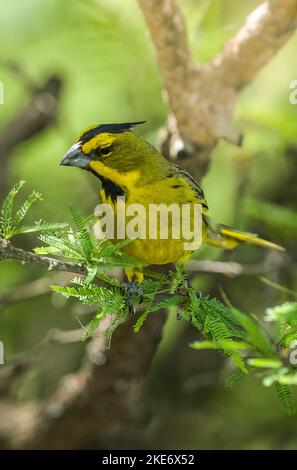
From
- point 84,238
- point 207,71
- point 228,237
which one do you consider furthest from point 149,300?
point 207,71

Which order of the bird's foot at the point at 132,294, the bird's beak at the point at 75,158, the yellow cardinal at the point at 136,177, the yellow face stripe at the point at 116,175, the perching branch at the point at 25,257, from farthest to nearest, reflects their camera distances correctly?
1. the yellow face stripe at the point at 116,175
2. the yellow cardinal at the point at 136,177
3. the bird's beak at the point at 75,158
4. the bird's foot at the point at 132,294
5. the perching branch at the point at 25,257

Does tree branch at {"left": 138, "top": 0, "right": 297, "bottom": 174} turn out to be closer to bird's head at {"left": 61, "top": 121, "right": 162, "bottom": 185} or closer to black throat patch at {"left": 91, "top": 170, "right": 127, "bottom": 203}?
bird's head at {"left": 61, "top": 121, "right": 162, "bottom": 185}

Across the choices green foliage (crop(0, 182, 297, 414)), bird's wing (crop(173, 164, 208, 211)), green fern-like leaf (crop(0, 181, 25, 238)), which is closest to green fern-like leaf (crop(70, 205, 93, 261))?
green foliage (crop(0, 182, 297, 414))

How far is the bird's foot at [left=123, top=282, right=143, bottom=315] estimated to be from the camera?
242cm

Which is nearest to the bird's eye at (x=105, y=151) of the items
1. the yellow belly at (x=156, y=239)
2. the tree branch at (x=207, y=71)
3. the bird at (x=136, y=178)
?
the bird at (x=136, y=178)

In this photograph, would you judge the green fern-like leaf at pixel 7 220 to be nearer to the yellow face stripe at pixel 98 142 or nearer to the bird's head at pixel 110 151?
the bird's head at pixel 110 151

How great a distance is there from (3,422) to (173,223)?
197 centimetres

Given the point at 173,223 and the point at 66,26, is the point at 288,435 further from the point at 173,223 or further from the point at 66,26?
the point at 66,26

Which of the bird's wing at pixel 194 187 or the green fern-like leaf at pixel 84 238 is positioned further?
the bird's wing at pixel 194 187

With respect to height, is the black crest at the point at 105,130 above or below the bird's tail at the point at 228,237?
above

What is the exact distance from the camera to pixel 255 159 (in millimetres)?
4723

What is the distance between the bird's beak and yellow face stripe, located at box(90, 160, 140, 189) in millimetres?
93

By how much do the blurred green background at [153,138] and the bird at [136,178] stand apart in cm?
102

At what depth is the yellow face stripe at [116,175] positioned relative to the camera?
3.01m
